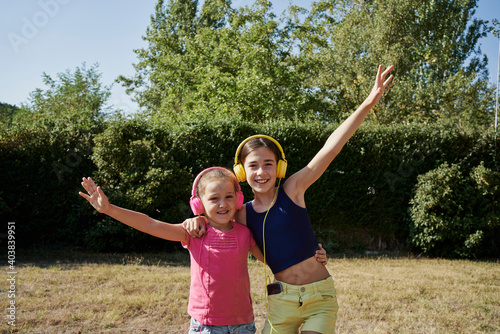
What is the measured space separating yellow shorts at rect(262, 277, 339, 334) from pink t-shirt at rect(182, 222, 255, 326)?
0.18 m

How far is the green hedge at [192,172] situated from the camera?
8.23 meters

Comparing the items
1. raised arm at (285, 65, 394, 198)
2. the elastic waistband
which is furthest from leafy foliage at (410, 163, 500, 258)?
the elastic waistband

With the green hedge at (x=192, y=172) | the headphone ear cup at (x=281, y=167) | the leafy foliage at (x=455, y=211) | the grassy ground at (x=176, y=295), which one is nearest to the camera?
the headphone ear cup at (x=281, y=167)

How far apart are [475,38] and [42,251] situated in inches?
751

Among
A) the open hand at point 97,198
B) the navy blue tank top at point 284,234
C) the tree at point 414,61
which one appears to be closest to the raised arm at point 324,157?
the navy blue tank top at point 284,234

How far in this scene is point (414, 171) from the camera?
9.42 metres

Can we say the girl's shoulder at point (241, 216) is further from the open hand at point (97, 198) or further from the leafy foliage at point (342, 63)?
the leafy foliage at point (342, 63)

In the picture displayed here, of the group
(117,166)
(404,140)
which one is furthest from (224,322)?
(404,140)

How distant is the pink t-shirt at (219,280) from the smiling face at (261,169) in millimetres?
374

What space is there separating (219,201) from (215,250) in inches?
11.9

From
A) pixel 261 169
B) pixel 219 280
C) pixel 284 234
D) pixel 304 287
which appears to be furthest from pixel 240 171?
pixel 304 287

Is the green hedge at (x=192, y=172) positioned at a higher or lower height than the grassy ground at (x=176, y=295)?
higher

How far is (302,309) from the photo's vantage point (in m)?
2.42

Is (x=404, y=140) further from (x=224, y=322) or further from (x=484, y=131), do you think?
(x=224, y=322)
